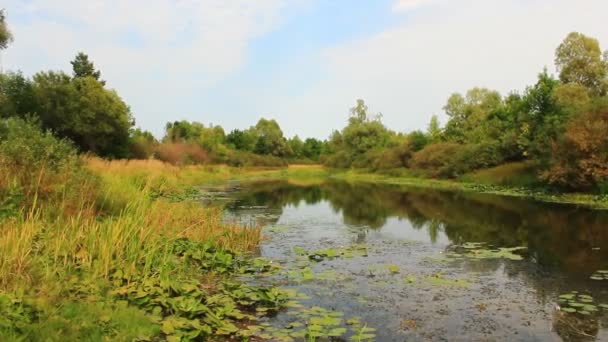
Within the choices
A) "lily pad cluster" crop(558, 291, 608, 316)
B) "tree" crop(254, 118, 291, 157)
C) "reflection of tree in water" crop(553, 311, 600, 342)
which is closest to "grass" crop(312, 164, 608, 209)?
"lily pad cluster" crop(558, 291, 608, 316)

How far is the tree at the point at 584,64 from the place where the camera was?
4131 centimetres

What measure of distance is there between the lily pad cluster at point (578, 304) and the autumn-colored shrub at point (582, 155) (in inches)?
699

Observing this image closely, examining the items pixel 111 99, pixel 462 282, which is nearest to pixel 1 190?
pixel 462 282

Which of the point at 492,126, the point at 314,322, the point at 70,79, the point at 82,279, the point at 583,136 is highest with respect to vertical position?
the point at 70,79

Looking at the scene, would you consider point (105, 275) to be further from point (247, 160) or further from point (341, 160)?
point (341, 160)

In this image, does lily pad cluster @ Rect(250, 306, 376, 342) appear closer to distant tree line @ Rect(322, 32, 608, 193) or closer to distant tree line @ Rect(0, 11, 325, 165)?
distant tree line @ Rect(322, 32, 608, 193)

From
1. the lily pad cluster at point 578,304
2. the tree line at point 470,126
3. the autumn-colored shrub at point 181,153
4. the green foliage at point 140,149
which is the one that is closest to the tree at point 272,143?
the tree line at point 470,126

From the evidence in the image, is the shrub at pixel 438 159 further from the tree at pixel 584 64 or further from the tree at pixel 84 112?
the tree at pixel 84 112

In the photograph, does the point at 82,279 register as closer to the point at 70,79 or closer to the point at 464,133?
the point at 70,79

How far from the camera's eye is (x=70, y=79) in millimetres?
40781

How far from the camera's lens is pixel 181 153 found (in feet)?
155

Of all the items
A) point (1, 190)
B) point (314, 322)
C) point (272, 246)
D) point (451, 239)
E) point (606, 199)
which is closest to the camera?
point (314, 322)

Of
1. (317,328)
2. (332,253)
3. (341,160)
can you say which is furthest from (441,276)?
(341,160)

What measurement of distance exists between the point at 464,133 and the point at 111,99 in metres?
38.8
